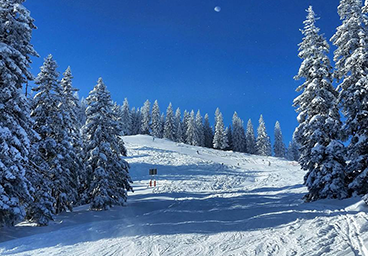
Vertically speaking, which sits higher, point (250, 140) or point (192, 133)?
point (192, 133)

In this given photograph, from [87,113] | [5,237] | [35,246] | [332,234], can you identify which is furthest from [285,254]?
[87,113]

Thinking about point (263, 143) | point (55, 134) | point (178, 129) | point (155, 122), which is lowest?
point (55, 134)

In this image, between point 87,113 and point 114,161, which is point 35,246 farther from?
point 87,113

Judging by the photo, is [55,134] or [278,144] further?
[278,144]

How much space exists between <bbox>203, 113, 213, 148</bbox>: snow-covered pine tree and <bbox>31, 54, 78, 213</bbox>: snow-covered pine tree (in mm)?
76078

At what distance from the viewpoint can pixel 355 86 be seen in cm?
1495

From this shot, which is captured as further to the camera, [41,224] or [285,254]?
[41,224]

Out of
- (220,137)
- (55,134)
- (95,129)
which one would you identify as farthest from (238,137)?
(55,134)

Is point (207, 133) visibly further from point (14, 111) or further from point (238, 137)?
point (14, 111)

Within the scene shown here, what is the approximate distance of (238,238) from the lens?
863 cm

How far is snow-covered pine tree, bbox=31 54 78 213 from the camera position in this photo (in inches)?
613

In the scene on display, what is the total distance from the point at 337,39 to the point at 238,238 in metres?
16.1

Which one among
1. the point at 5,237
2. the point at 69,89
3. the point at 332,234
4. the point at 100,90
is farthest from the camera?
the point at 69,89

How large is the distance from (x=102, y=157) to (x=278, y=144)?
86.1 metres
